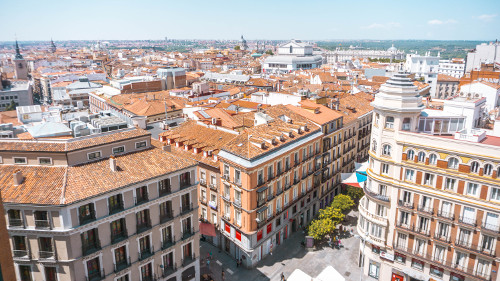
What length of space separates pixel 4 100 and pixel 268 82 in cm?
10642

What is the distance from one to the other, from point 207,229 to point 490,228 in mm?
37030

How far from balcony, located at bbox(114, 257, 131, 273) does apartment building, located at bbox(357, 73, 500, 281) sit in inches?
1278

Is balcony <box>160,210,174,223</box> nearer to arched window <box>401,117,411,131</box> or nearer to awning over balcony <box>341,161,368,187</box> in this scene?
awning over balcony <box>341,161,368,187</box>

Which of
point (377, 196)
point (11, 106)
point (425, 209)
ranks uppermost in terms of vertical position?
point (377, 196)

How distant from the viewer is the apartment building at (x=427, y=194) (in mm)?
40031

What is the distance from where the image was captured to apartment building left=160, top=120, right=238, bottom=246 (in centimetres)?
5409

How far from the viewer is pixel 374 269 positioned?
5044 cm

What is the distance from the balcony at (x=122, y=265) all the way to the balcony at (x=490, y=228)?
132 ft

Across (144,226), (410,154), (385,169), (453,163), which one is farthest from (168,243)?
(453,163)

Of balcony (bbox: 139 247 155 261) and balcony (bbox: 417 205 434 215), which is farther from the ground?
balcony (bbox: 417 205 434 215)

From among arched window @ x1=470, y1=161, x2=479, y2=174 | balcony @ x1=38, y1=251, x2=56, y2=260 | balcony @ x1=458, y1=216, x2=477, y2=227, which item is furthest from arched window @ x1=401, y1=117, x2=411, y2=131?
balcony @ x1=38, y1=251, x2=56, y2=260

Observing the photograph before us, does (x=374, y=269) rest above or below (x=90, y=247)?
below

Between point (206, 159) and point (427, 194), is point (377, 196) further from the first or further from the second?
point (206, 159)

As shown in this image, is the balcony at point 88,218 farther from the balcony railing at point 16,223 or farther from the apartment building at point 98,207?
the balcony railing at point 16,223
